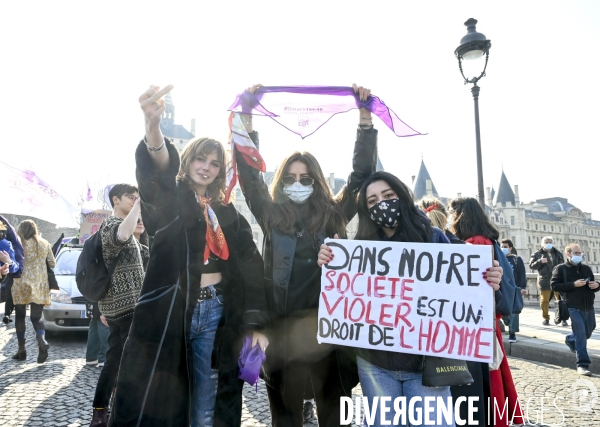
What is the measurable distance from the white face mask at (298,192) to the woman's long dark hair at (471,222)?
5.52 feet

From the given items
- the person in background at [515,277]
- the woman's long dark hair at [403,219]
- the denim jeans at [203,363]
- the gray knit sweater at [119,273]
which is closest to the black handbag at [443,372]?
the woman's long dark hair at [403,219]

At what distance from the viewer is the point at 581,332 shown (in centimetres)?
576

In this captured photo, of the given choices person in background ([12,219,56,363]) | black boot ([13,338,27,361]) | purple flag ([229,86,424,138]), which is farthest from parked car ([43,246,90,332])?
purple flag ([229,86,424,138])

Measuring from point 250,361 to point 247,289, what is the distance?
15.3 inches

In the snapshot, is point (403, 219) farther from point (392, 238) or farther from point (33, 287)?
point (33, 287)

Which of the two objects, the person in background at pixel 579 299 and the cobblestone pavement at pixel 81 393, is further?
the person in background at pixel 579 299

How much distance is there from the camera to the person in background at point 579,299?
570cm

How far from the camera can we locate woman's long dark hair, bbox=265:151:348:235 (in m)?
2.63

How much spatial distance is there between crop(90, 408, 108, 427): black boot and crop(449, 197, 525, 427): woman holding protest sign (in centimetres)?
287

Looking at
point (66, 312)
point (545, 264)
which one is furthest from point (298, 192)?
point (545, 264)

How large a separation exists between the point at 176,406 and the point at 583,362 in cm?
580

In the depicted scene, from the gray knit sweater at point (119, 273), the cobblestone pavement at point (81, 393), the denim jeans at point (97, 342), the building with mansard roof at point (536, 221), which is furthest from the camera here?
the building with mansard roof at point (536, 221)

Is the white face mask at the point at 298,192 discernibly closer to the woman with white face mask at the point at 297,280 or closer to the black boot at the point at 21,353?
the woman with white face mask at the point at 297,280

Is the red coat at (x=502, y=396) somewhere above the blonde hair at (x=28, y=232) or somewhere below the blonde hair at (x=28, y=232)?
below
